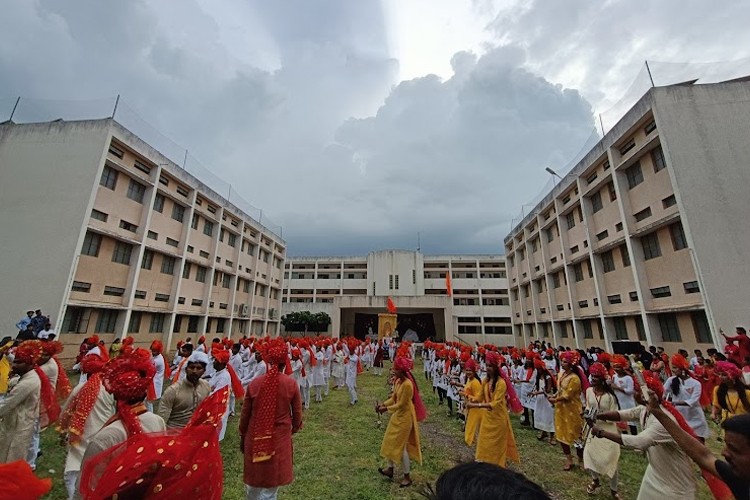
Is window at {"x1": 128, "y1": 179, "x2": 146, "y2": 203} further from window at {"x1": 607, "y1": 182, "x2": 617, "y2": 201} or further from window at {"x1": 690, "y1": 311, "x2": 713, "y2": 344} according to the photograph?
window at {"x1": 690, "y1": 311, "x2": 713, "y2": 344}

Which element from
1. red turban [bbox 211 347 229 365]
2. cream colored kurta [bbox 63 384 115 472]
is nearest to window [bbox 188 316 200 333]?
red turban [bbox 211 347 229 365]

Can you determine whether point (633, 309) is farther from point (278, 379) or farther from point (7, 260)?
point (7, 260)

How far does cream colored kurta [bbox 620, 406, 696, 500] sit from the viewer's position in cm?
311

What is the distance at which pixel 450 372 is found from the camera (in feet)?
33.9

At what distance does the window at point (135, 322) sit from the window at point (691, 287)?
26474 millimetres

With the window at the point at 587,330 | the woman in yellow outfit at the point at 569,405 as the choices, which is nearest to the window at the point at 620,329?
the window at the point at 587,330

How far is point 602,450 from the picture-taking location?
4914mm

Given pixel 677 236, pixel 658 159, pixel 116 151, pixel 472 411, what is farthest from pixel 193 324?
pixel 658 159

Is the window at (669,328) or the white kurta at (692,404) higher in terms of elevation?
the window at (669,328)

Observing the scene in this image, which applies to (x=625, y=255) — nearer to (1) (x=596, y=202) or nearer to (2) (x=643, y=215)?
(2) (x=643, y=215)

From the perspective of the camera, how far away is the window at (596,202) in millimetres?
19625

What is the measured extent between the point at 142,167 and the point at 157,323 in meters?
9.17

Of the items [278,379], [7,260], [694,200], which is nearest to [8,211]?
[7,260]

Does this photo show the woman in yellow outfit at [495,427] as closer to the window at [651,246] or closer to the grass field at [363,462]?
the grass field at [363,462]
